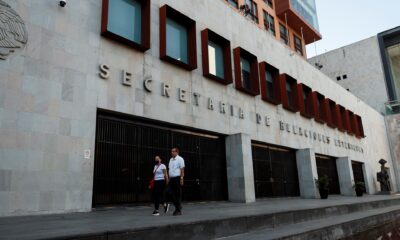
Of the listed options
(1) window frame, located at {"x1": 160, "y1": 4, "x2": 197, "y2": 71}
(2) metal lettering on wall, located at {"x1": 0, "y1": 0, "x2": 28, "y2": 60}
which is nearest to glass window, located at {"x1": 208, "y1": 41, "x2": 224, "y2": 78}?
(1) window frame, located at {"x1": 160, "y1": 4, "x2": 197, "y2": 71}

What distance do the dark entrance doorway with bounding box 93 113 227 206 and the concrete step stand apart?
5469mm

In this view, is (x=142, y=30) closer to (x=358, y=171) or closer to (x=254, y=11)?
(x=254, y=11)

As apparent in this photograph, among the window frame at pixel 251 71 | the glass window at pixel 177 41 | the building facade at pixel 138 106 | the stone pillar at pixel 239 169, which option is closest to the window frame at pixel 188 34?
the building facade at pixel 138 106

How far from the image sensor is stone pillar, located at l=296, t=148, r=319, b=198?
69.1 ft

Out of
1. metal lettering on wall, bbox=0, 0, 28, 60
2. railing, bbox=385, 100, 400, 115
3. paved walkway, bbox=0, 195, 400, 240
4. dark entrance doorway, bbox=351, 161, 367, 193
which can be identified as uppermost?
railing, bbox=385, 100, 400, 115

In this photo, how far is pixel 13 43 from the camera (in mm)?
9062

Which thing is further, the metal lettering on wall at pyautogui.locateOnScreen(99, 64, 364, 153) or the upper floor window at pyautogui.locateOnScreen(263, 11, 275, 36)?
the upper floor window at pyautogui.locateOnScreen(263, 11, 275, 36)

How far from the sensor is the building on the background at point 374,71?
147ft

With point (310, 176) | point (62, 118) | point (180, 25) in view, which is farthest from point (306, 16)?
point (62, 118)

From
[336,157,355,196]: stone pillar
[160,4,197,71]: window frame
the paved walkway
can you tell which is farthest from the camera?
[336,157,355,196]: stone pillar

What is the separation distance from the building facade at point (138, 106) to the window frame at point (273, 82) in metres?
0.07


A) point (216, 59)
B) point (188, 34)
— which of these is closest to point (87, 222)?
point (188, 34)

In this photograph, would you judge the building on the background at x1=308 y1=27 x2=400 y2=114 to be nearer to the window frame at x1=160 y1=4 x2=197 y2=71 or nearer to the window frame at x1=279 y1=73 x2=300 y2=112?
the window frame at x1=279 y1=73 x2=300 y2=112

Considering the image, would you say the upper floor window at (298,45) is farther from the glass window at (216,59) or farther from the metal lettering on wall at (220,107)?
the glass window at (216,59)
